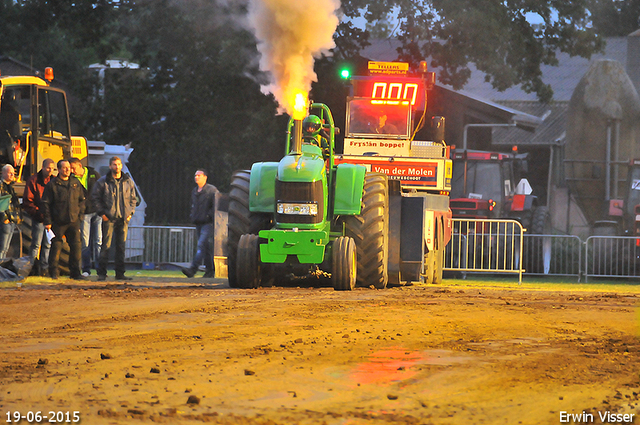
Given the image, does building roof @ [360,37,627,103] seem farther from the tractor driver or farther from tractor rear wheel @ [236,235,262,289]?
tractor rear wheel @ [236,235,262,289]

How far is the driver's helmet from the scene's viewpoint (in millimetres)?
12719

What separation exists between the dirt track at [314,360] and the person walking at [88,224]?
494 centimetres

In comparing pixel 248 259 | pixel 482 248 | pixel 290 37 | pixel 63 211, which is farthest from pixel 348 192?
pixel 482 248

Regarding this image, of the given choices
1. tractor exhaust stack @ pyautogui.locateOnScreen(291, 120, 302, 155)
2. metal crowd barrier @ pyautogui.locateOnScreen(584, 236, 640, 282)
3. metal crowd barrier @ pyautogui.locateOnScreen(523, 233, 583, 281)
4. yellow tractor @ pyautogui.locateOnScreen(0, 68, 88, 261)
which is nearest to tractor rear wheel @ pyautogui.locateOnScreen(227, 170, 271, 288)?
tractor exhaust stack @ pyautogui.locateOnScreen(291, 120, 302, 155)

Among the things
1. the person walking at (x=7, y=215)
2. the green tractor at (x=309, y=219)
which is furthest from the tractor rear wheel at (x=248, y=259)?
the person walking at (x=7, y=215)

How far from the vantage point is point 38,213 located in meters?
14.0

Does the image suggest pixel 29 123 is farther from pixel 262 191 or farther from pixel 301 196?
pixel 301 196

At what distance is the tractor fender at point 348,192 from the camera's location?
12258 millimetres

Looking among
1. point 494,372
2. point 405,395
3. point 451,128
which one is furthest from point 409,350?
point 451,128

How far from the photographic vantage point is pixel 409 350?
6836 millimetres

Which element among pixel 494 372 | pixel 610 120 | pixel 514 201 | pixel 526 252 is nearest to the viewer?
pixel 494 372

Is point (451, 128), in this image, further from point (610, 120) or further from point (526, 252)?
point (526, 252)

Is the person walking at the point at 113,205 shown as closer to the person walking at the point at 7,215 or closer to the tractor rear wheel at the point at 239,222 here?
the person walking at the point at 7,215

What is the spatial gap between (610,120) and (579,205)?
2.79 meters
